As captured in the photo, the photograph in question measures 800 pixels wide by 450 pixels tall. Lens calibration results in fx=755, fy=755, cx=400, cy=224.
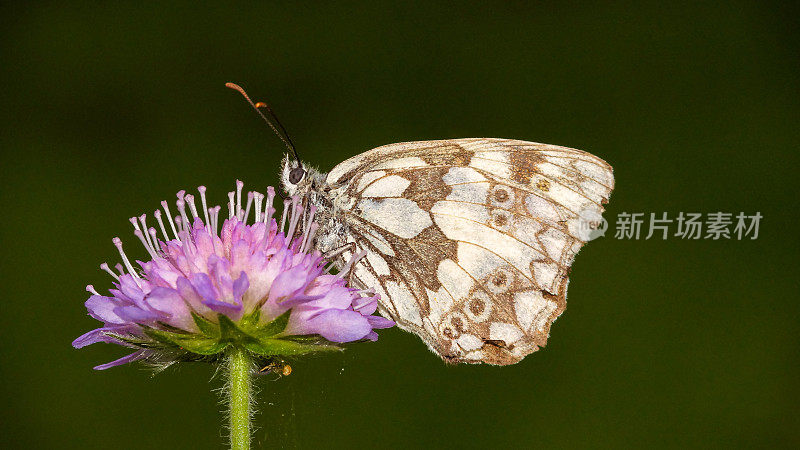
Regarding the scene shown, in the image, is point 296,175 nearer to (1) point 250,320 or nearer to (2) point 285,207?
(2) point 285,207

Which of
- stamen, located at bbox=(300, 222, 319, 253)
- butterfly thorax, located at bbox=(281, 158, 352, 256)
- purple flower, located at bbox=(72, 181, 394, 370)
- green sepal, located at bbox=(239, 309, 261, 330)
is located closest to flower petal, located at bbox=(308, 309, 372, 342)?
purple flower, located at bbox=(72, 181, 394, 370)

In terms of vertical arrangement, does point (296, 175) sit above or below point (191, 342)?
above

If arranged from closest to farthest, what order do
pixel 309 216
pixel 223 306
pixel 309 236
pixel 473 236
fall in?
1. pixel 223 306
2. pixel 309 236
3. pixel 309 216
4. pixel 473 236

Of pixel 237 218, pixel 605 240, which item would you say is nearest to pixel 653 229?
pixel 605 240

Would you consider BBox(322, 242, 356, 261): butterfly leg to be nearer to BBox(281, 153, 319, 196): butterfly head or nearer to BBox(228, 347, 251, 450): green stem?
BBox(281, 153, 319, 196): butterfly head

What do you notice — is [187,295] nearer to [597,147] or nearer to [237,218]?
[237,218]

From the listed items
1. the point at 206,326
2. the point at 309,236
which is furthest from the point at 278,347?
the point at 309,236
